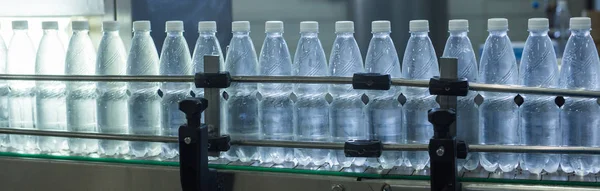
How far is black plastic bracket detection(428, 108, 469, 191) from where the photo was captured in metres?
1.25

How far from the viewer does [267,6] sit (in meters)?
3.01

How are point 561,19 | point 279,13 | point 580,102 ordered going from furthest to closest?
point 561,19
point 279,13
point 580,102

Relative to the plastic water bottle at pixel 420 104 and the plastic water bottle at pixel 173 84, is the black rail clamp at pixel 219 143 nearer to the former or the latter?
the plastic water bottle at pixel 173 84

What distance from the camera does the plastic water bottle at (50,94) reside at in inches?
67.1

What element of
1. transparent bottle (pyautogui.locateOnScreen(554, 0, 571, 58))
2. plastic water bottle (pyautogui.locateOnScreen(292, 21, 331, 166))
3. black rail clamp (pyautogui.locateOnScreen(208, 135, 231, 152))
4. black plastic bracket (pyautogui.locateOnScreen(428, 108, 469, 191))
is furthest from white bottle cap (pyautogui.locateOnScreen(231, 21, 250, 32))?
transparent bottle (pyautogui.locateOnScreen(554, 0, 571, 58))

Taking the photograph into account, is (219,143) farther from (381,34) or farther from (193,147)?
(381,34)

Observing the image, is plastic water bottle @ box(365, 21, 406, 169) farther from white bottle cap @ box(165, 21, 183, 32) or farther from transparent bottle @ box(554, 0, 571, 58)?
transparent bottle @ box(554, 0, 571, 58)

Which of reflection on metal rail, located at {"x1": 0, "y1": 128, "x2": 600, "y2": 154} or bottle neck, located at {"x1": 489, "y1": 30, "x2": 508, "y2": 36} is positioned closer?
reflection on metal rail, located at {"x1": 0, "y1": 128, "x2": 600, "y2": 154}

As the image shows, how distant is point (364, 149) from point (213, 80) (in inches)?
12.1

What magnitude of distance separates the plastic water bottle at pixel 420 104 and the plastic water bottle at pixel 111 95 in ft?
1.96

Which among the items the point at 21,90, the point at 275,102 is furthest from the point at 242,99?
the point at 21,90

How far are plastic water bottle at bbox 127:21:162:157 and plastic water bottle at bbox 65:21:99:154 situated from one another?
101mm

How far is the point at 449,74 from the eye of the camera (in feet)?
4.23

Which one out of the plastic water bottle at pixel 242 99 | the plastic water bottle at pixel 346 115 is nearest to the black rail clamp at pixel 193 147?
the plastic water bottle at pixel 242 99
